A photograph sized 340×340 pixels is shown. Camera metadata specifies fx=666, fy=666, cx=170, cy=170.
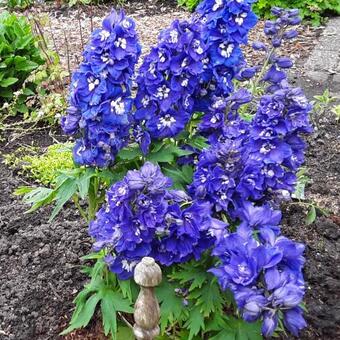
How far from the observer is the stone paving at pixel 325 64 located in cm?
538

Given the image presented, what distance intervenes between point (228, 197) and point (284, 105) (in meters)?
0.40

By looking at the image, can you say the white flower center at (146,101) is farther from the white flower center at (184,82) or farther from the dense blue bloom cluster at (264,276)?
the dense blue bloom cluster at (264,276)

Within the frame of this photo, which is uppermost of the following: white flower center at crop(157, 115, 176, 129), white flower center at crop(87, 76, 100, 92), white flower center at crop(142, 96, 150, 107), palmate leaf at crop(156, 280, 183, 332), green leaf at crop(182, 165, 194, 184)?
white flower center at crop(87, 76, 100, 92)

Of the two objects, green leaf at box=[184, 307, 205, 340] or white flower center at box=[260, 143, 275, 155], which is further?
white flower center at box=[260, 143, 275, 155]

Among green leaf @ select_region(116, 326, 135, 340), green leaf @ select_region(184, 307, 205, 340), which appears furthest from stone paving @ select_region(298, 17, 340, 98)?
green leaf @ select_region(184, 307, 205, 340)

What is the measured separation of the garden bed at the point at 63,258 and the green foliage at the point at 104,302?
41 centimetres

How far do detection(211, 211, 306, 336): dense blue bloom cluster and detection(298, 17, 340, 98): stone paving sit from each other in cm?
342

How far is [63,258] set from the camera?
3275 millimetres

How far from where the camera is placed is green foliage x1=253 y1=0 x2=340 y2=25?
23.1ft

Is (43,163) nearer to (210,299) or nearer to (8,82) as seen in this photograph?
(8,82)

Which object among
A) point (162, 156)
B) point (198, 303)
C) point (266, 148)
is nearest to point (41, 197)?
point (162, 156)

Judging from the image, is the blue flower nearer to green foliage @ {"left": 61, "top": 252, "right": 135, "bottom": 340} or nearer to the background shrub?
green foliage @ {"left": 61, "top": 252, "right": 135, "bottom": 340}

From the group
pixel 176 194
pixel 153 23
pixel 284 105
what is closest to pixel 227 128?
pixel 284 105

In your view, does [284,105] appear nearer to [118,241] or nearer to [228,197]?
[228,197]
